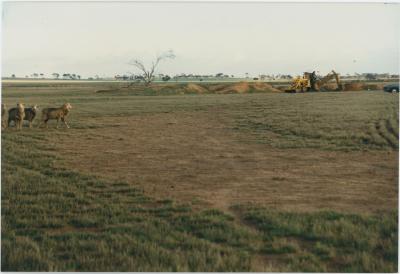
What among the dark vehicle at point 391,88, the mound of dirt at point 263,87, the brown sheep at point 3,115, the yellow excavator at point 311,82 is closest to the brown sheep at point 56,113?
the brown sheep at point 3,115

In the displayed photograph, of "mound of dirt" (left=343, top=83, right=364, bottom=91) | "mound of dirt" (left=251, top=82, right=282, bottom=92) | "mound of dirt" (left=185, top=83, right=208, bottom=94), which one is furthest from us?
"mound of dirt" (left=185, top=83, right=208, bottom=94)

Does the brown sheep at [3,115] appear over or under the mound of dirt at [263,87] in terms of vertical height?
under

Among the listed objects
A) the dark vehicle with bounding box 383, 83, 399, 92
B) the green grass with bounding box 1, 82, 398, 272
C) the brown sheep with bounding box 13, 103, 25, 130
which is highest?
the dark vehicle with bounding box 383, 83, 399, 92

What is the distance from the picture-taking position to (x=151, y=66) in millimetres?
5918

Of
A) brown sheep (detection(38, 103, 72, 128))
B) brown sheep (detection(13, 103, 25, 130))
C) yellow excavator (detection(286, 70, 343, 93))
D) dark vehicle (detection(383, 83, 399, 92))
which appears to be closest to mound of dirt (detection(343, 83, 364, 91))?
yellow excavator (detection(286, 70, 343, 93))

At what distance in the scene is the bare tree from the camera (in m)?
5.84

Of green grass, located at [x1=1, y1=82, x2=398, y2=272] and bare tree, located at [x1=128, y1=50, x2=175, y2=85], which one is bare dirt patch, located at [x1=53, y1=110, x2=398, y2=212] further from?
bare tree, located at [x1=128, y1=50, x2=175, y2=85]

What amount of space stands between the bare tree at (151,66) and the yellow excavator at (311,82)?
189 centimetres

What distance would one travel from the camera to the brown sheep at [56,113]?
607 centimetres

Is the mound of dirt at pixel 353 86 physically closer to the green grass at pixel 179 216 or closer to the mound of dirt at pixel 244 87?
the green grass at pixel 179 216

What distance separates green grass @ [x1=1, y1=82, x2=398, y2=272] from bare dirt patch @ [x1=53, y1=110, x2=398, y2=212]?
155 mm

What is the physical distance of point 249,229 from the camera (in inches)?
195

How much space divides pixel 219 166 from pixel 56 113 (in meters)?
2.59

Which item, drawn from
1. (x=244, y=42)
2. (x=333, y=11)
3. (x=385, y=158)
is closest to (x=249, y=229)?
(x=385, y=158)
